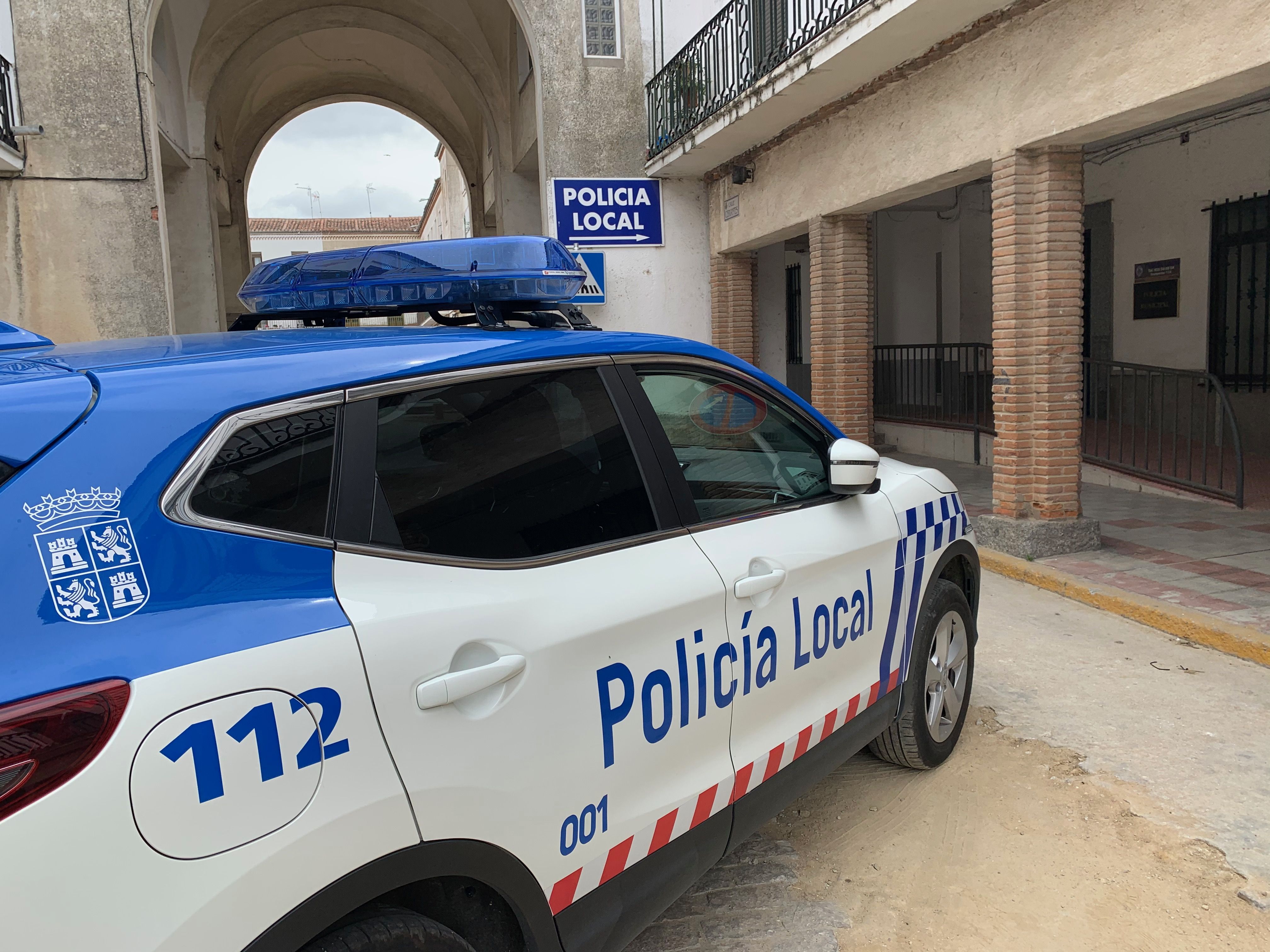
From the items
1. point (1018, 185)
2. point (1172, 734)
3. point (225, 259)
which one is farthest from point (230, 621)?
point (225, 259)

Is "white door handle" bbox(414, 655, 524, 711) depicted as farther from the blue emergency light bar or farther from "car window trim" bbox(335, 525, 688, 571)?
the blue emergency light bar

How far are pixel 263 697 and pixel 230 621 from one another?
131mm

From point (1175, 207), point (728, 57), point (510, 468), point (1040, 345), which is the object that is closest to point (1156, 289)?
point (1175, 207)

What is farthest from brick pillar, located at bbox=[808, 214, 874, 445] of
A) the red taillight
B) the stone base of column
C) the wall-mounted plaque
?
the red taillight

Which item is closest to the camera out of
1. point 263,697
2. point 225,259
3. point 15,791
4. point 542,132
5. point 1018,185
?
point 15,791

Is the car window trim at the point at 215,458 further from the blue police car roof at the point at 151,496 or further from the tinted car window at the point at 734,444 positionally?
the tinted car window at the point at 734,444

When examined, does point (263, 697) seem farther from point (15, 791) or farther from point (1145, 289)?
point (1145, 289)

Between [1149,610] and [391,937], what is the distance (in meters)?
5.36

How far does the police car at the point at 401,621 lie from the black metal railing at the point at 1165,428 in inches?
295

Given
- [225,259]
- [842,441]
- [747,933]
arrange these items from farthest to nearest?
[225,259]
[842,441]
[747,933]

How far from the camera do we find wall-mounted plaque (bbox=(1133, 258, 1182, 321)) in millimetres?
11820

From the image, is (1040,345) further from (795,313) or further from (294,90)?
(294,90)

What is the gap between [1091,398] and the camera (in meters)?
12.2

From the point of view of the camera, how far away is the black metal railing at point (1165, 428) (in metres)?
8.77
